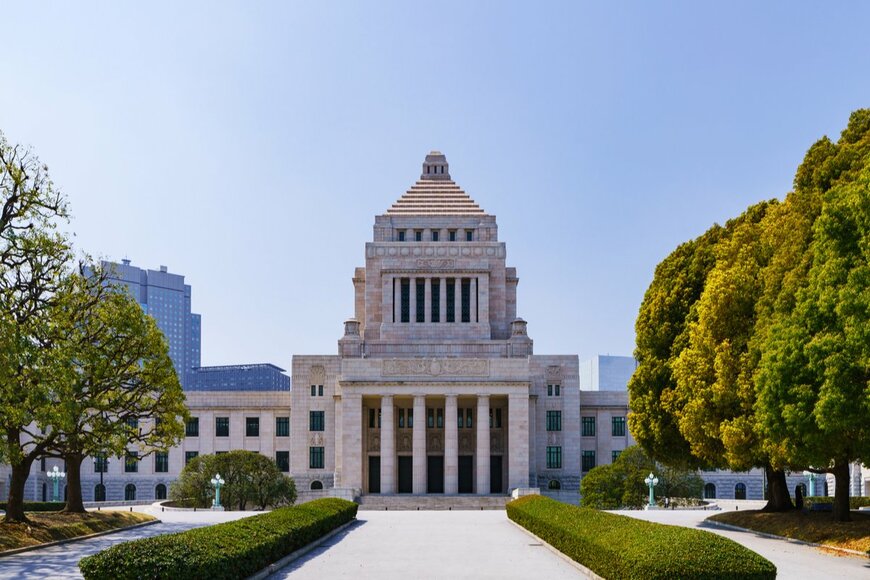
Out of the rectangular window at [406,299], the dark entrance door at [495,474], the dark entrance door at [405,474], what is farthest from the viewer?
the rectangular window at [406,299]

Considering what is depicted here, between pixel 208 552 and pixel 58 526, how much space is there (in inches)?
686

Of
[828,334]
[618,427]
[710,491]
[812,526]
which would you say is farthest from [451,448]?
[828,334]

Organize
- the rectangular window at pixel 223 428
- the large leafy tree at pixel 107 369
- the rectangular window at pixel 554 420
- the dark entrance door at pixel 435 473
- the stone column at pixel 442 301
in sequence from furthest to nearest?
the rectangular window at pixel 223 428
the stone column at pixel 442 301
the rectangular window at pixel 554 420
the dark entrance door at pixel 435 473
the large leafy tree at pixel 107 369

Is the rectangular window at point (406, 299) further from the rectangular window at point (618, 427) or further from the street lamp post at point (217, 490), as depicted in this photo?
the street lamp post at point (217, 490)

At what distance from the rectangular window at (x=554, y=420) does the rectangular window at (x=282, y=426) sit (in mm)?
21186

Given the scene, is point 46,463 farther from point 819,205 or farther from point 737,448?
point 819,205

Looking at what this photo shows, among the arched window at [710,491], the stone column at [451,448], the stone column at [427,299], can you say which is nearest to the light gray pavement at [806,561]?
the stone column at [451,448]

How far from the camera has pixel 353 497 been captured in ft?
207

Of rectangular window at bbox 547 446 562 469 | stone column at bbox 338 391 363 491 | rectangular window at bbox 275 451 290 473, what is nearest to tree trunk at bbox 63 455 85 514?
stone column at bbox 338 391 363 491

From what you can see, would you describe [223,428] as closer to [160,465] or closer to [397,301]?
[160,465]

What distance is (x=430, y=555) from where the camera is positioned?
1054 inches

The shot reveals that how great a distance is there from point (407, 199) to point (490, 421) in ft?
72.4

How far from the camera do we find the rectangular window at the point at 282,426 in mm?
79875

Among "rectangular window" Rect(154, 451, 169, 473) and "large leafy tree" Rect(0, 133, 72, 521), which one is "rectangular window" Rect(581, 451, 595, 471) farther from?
"large leafy tree" Rect(0, 133, 72, 521)
